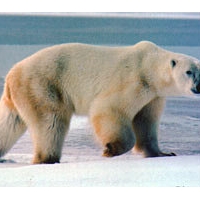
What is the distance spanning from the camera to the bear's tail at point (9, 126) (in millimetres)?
5535

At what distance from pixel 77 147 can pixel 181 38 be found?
1.33 meters

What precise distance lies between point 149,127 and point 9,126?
4.03ft

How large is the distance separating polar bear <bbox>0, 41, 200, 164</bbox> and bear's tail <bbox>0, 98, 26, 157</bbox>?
119 mm

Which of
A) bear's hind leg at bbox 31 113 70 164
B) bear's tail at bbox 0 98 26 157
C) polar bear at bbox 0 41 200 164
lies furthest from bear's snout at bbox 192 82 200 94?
bear's tail at bbox 0 98 26 157

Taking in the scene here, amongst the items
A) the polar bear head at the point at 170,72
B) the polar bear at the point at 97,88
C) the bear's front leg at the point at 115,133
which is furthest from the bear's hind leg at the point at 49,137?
the polar bear head at the point at 170,72

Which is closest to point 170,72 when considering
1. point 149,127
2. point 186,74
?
point 186,74

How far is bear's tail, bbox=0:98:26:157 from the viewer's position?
18.2 ft

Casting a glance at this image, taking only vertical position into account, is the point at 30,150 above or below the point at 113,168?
below

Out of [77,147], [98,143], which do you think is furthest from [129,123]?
[77,147]

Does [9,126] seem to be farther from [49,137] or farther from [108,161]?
[108,161]

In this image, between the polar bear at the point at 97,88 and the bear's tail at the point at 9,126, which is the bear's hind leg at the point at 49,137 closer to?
the polar bear at the point at 97,88

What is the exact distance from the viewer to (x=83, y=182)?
14.9ft

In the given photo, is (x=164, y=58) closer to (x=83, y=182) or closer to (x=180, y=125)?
(x=180, y=125)

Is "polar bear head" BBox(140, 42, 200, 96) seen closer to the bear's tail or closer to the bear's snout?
the bear's snout
